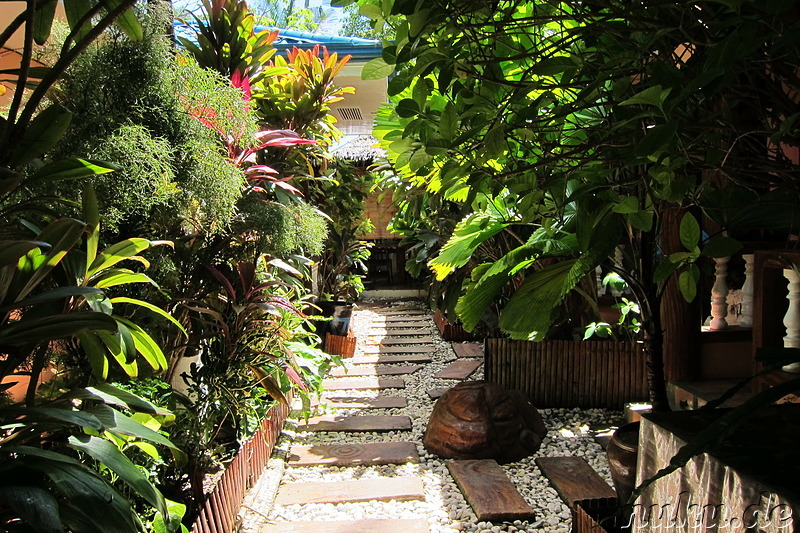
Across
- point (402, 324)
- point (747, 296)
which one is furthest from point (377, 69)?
point (402, 324)

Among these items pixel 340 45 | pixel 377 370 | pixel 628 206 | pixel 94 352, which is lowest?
pixel 377 370

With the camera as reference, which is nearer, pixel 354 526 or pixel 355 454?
pixel 354 526

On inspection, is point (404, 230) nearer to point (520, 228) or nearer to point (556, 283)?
point (520, 228)

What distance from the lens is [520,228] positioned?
4.59 m

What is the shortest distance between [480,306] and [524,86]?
4.67 feet

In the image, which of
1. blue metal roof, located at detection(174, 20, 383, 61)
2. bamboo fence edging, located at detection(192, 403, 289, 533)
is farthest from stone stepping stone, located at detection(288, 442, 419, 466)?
blue metal roof, located at detection(174, 20, 383, 61)

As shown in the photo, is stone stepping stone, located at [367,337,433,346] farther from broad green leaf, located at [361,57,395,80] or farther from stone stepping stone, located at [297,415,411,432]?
broad green leaf, located at [361,57,395,80]

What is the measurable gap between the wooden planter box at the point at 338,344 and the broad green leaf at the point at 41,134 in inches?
191

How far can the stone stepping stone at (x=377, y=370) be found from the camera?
5566 mm

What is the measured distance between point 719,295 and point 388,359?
130 inches

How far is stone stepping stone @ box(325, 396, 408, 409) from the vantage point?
454cm

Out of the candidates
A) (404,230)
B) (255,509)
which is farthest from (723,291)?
(404,230)

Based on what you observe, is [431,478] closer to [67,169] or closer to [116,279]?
[116,279]

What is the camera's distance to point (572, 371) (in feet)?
14.2
